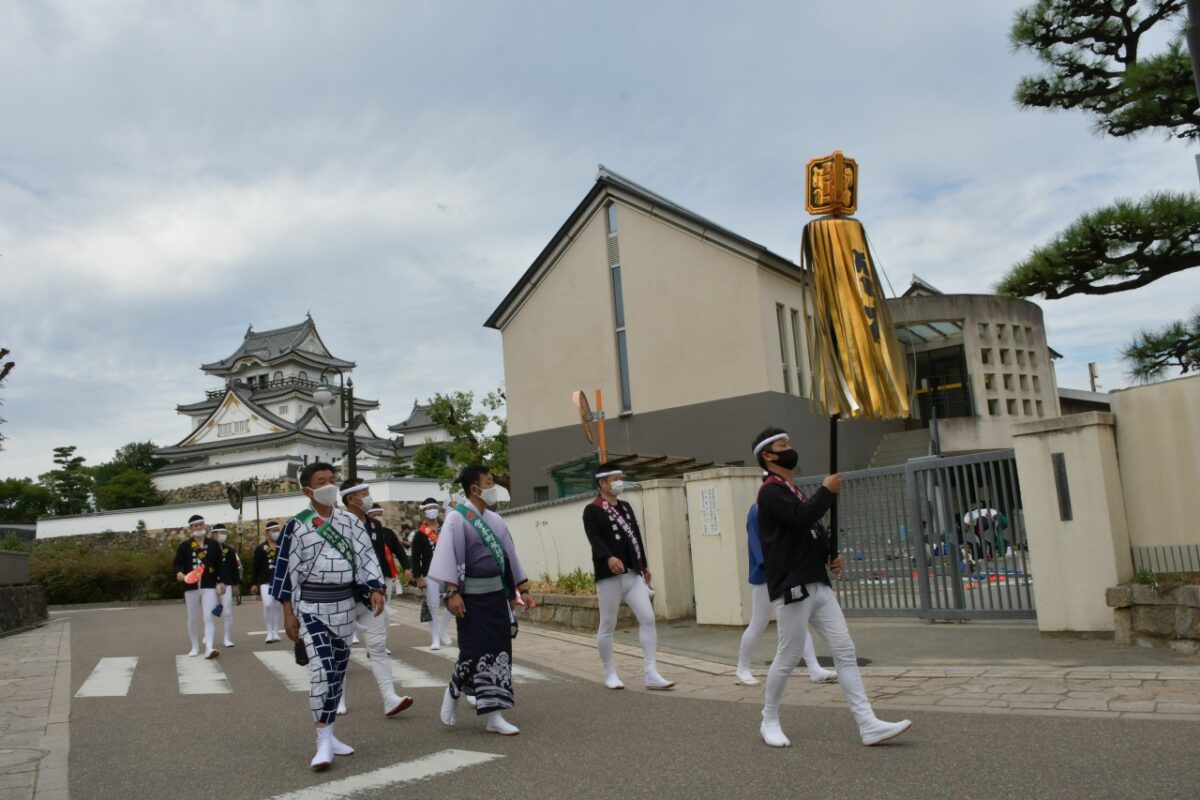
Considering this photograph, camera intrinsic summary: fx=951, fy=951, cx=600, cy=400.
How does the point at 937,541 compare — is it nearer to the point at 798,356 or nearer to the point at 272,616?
the point at 272,616

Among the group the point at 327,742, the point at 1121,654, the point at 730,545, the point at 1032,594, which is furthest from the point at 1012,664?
the point at 327,742

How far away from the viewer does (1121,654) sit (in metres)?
7.88

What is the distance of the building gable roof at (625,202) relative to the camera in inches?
972

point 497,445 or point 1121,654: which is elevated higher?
point 497,445

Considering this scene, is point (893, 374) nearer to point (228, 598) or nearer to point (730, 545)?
point (730, 545)

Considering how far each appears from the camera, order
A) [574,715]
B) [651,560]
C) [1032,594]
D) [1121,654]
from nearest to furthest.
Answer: [574,715], [1121,654], [1032,594], [651,560]

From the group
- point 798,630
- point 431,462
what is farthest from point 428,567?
point 431,462

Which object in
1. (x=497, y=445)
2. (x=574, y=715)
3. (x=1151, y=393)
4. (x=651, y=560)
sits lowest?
(x=574, y=715)

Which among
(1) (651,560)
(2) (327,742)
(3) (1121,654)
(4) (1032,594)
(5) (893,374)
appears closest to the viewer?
(2) (327,742)

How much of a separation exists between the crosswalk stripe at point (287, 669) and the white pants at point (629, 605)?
10.0ft

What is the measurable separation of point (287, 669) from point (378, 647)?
4168mm

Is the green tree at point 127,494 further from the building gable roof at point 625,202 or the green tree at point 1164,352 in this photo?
the green tree at point 1164,352

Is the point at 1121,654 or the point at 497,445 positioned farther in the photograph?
the point at 497,445

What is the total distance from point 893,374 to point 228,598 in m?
11.0
